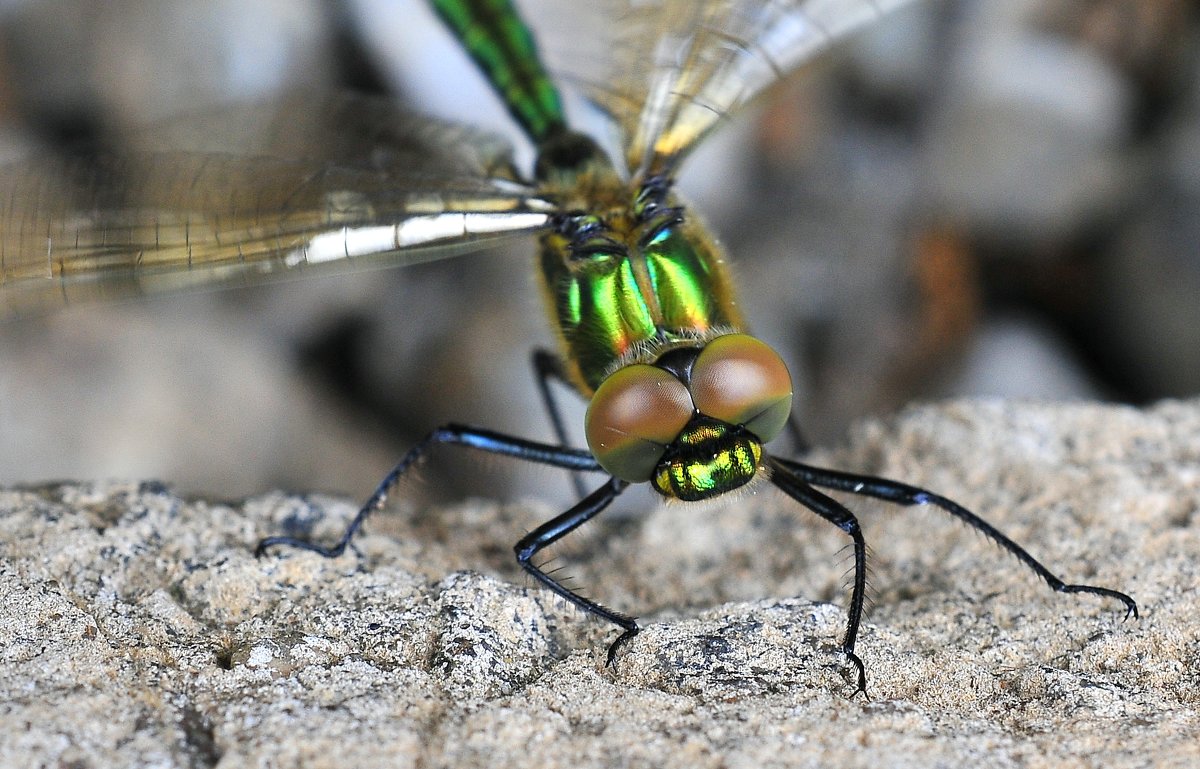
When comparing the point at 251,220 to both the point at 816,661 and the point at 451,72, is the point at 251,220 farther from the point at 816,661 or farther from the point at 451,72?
the point at 816,661

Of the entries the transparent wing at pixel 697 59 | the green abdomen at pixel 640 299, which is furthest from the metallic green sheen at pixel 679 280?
the transparent wing at pixel 697 59

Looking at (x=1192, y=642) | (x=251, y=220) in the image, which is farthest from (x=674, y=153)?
(x=1192, y=642)

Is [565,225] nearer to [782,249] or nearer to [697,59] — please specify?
[697,59]

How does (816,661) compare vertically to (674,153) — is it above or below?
below

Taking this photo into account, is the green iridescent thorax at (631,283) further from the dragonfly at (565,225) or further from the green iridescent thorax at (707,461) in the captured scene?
the green iridescent thorax at (707,461)

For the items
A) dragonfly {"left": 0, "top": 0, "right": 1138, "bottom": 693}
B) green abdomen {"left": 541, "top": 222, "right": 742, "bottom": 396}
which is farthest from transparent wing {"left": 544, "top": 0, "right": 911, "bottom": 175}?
green abdomen {"left": 541, "top": 222, "right": 742, "bottom": 396}

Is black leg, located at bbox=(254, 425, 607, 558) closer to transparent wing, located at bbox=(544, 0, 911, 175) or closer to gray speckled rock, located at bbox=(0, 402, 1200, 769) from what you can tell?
gray speckled rock, located at bbox=(0, 402, 1200, 769)
